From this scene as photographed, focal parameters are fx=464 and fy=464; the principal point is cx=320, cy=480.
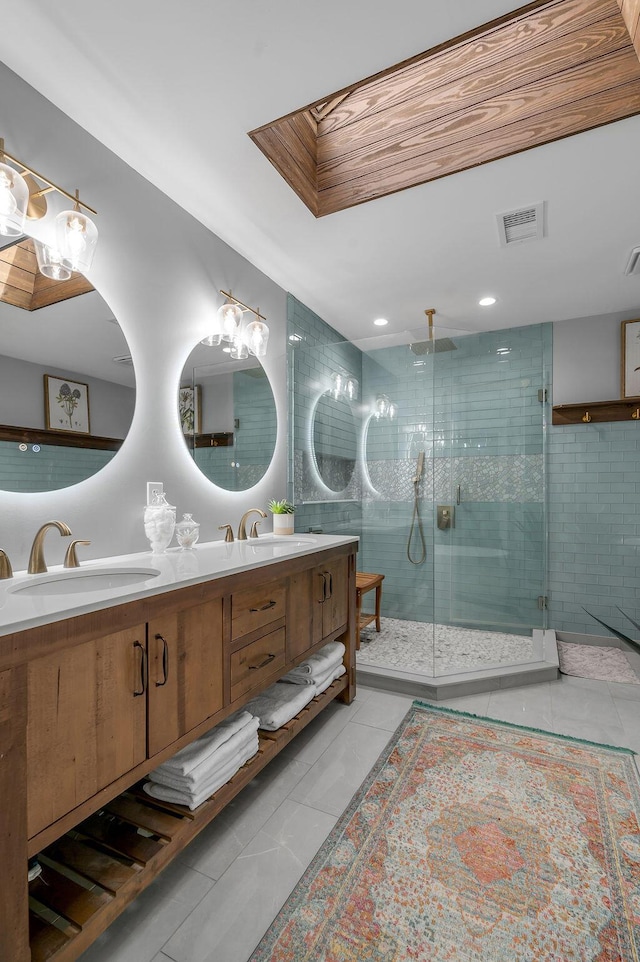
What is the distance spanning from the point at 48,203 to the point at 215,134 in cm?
69

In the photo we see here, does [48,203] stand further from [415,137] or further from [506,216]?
[506,216]

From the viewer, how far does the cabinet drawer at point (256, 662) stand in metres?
1.64

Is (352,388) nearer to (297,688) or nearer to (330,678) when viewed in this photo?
(330,678)

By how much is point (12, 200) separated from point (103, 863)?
1915 millimetres

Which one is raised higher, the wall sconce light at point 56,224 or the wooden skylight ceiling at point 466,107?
the wooden skylight ceiling at point 466,107

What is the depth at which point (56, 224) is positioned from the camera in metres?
1.59

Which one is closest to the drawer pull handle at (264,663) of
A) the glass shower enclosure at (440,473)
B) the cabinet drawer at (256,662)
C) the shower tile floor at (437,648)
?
the cabinet drawer at (256,662)

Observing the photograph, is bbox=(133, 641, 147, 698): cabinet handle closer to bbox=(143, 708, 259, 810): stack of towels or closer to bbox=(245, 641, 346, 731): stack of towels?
bbox=(143, 708, 259, 810): stack of towels

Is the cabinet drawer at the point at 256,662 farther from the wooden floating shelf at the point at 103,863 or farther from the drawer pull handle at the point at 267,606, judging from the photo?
the wooden floating shelf at the point at 103,863

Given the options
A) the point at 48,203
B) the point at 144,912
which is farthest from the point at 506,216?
the point at 144,912

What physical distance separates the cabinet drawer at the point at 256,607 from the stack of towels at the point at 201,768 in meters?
0.35

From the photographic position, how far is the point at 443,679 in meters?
2.74

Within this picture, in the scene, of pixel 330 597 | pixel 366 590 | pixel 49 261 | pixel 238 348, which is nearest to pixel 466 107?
pixel 238 348

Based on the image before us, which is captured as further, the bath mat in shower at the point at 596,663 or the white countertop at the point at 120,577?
the bath mat in shower at the point at 596,663
